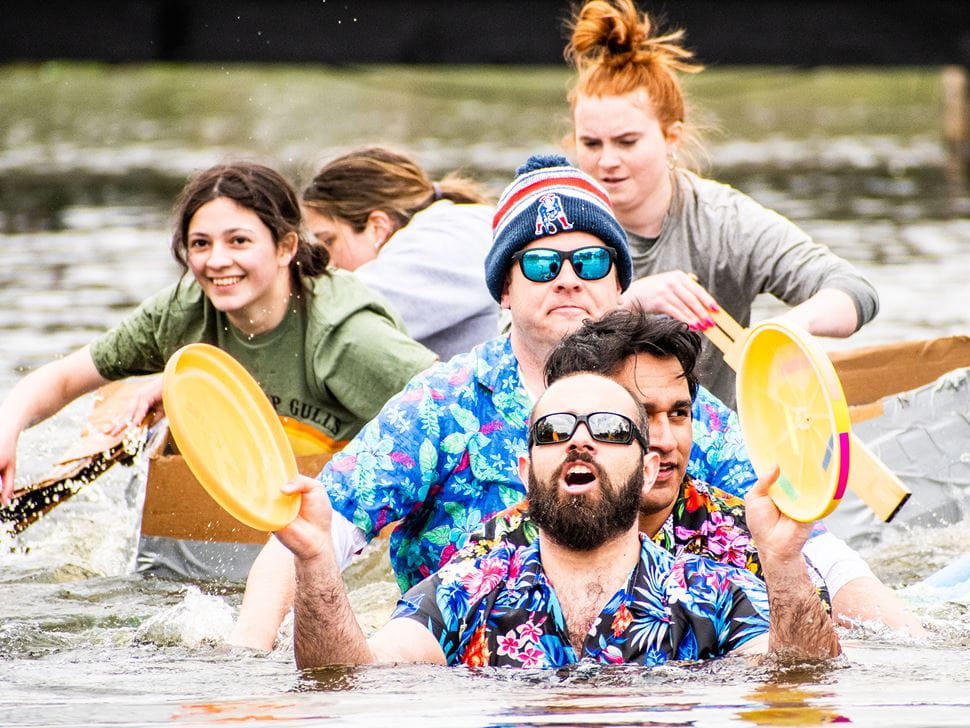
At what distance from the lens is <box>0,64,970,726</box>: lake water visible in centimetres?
377

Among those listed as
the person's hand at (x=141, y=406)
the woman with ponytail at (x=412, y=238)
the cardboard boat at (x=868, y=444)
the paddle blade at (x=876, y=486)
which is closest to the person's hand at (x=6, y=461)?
the cardboard boat at (x=868, y=444)

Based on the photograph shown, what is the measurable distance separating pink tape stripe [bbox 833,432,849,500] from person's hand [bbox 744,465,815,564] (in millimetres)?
127

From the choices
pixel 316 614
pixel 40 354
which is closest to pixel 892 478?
pixel 316 614

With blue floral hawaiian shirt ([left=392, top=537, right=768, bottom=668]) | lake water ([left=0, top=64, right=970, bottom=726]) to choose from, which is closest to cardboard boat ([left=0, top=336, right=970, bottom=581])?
lake water ([left=0, top=64, right=970, bottom=726])

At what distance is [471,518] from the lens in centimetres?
452

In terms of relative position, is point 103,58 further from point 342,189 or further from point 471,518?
point 471,518

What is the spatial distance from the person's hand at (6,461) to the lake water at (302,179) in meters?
0.41

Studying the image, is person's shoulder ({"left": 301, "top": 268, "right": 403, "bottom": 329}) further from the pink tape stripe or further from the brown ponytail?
the pink tape stripe

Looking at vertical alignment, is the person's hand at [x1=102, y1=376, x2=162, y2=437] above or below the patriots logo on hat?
below

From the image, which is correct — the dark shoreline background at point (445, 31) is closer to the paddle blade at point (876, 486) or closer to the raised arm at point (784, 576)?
the paddle blade at point (876, 486)

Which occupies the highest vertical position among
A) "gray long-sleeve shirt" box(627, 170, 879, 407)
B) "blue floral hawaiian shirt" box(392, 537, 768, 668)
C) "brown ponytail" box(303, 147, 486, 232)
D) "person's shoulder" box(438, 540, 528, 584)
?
"brown ponytail" box(303, 147, 486, 232)

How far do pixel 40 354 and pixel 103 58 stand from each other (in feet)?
30.7

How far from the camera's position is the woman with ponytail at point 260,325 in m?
5.43

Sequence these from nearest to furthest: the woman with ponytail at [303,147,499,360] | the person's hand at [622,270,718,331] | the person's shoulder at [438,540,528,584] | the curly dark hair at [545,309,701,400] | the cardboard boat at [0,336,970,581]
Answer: the person's shoulder at [438,540,528,584], the curly dark hair at [545,309,701,400], the person's hand at [622,270,718,331], the cardboard boat at [0,336,970,581], the woman with ponytail at [303,147,499,360]
